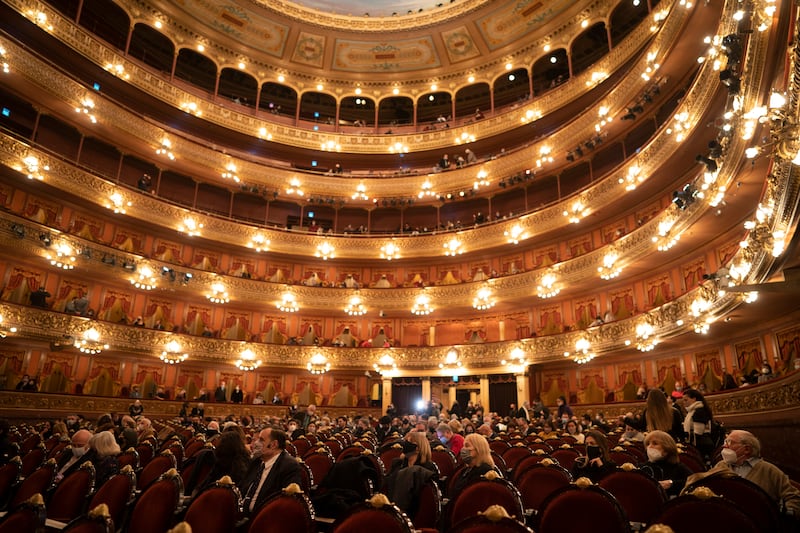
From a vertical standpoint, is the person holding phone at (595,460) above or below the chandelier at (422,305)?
below

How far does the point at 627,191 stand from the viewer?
17328 millimetres

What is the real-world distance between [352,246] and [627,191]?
1277 centimetres

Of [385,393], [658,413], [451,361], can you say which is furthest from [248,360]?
[658,413]

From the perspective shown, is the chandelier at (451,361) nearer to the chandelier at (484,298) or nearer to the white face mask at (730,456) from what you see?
the chandelier at (484,298)

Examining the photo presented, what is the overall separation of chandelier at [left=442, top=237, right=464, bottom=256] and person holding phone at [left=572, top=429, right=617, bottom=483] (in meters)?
18.6

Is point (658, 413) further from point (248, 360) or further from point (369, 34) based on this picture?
point (369, 34)

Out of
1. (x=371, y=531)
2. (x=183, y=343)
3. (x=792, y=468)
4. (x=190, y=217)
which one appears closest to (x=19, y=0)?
(x=190, y=217)

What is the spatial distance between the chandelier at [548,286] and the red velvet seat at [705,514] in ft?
58.4

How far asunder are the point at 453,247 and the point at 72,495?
20.1 meters

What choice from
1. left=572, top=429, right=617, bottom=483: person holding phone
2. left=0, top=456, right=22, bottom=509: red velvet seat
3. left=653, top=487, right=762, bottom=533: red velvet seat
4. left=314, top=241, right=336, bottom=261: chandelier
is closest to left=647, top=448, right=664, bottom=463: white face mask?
left=572, top=429, right=617, bottom=483: person holding phone

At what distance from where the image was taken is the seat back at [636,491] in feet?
11.7

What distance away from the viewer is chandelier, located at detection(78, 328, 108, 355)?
16.6m

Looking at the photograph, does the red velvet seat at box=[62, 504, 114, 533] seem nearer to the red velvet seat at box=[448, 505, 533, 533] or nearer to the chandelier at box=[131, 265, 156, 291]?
the red velvet seat at box=[448, 505, 533, 533]

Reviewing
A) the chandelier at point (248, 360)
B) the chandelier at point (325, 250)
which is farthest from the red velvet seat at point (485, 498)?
the chandelier at point (325, 250)
